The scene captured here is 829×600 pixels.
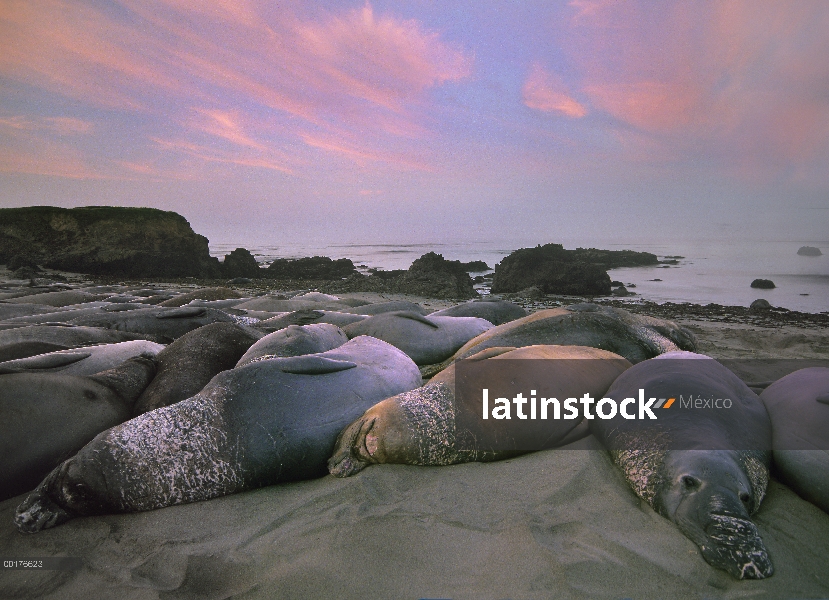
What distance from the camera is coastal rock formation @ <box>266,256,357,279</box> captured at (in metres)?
19.9

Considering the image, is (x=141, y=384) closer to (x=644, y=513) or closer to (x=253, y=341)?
(x=253, y=341)

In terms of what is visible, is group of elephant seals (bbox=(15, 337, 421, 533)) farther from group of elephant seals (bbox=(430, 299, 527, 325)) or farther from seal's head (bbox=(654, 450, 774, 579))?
group of elephant seals (bbox=(430, 299, 527, 325))

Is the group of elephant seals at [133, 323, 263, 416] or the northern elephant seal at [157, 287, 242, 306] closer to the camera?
the group of elephant seals at [133, 323, 263, 416]

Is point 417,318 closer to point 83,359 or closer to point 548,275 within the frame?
point 83,359

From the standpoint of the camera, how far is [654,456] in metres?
2.71

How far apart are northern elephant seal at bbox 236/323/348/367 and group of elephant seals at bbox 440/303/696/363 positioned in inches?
53.2

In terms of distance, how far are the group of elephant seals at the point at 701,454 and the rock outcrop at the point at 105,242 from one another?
20.2m

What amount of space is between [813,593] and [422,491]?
5.88 ft

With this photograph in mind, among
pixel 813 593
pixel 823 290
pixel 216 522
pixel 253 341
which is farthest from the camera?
pixel 823 290

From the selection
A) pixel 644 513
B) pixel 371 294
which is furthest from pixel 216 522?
pixel 371 294

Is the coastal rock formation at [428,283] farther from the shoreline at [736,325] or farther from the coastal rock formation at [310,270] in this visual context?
the coastal rock formation at [310,270]

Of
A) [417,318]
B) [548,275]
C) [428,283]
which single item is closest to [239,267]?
[428,283]

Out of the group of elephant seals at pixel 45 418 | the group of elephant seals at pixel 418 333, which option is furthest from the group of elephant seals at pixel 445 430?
the group of elephant seals at pixel 418 333

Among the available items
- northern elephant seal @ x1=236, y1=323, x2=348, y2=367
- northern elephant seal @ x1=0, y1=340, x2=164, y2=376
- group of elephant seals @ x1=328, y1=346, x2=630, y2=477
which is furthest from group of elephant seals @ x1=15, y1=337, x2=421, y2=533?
northern elephant seal @ x1=0, y1=340, x2=164, y2=376
